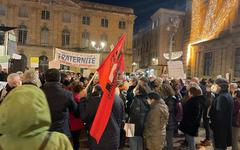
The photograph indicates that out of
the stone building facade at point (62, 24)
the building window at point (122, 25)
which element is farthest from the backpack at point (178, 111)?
the building window at point (122, 25)

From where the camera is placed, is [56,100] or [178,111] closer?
[56,100]

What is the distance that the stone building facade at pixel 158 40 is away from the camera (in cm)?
6203

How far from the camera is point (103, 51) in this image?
55.4 meters

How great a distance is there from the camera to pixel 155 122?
6590 mm

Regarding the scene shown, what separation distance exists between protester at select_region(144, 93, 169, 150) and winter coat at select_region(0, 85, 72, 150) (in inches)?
183

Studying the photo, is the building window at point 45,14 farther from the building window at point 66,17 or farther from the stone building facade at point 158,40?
the stone building facade at point 158,40

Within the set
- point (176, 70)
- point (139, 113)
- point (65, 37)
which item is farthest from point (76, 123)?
point (65, 37)

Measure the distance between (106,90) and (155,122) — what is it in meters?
2.19

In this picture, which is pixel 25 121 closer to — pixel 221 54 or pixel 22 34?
pixel 221 54

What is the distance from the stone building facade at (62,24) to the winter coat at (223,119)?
155 ft

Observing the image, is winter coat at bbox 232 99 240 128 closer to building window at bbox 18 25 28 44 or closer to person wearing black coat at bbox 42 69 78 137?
person wearing black coat at bbox 42 69 78 137

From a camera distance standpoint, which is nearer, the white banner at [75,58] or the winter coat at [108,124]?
the winter coat at [108,124]

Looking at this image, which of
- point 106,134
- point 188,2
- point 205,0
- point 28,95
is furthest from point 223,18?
point 28,95

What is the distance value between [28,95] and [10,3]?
5177cm
